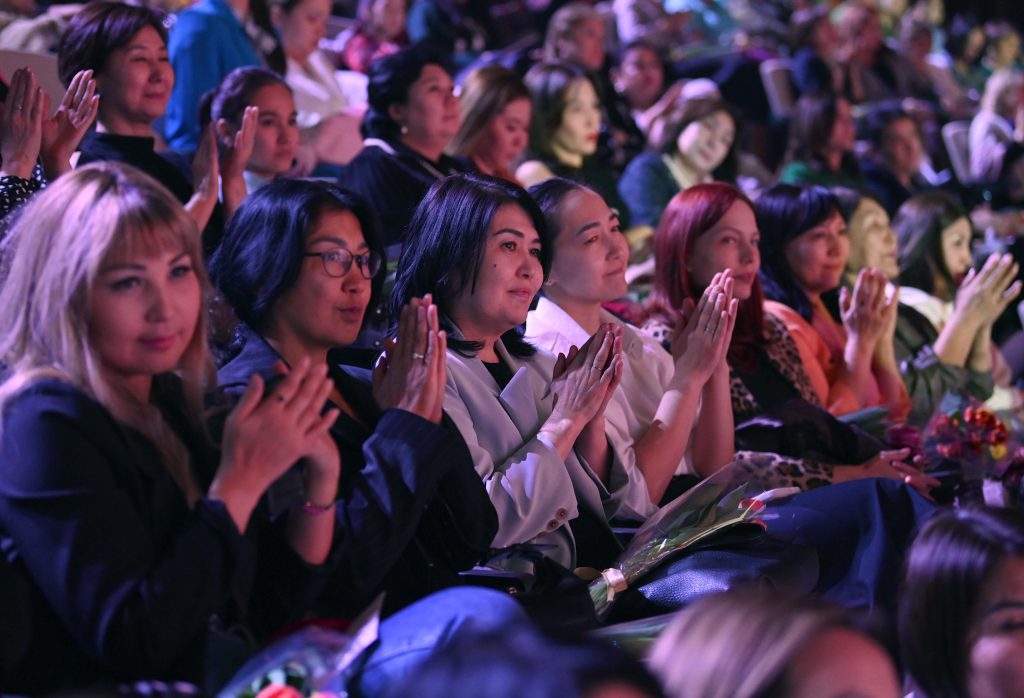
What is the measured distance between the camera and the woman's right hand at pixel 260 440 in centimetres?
180

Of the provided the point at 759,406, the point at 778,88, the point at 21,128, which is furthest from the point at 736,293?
the point at 778,88

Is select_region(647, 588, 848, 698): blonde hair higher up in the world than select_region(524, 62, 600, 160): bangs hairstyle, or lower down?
lower down

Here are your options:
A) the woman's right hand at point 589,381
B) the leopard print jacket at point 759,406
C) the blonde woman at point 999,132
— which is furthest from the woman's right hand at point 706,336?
the blonde woman at point 999,132

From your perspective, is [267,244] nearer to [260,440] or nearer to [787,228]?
[260,440]

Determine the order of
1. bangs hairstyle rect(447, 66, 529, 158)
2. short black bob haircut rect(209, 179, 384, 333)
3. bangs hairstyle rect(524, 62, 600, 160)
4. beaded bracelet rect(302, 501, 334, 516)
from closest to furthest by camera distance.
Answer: beaded bracelet rect(302, 501, 334, 516) → short black bob haircut rect(209, 179, 384, 333) → bangs hairstyle rect(447, 66, 529, 158) → bangs hairstyle rect(524, 62, 600, 160)

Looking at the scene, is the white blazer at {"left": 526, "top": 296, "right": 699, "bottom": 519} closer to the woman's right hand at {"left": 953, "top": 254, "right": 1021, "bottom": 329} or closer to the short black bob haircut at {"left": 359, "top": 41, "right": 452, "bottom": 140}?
the short black bob haircut at {"left": 359, "top": 41, "right": 452, "bottom": 140}

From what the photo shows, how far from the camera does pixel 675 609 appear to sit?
248cm

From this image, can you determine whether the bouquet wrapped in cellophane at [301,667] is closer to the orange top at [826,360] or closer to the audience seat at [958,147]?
the orange top at [826,360]

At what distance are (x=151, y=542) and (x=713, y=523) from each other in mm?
1177

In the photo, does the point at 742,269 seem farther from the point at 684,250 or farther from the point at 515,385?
the point at 515,385

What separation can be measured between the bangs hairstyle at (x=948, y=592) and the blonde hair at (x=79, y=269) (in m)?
0.98

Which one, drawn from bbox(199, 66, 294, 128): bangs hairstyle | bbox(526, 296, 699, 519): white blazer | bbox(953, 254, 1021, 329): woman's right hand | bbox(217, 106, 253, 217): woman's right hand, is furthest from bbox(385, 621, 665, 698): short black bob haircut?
bbox(953, 254, 1021, 329): woman's right hand

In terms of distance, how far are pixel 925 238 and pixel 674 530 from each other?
310 cm

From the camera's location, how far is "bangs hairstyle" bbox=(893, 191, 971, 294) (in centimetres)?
534
